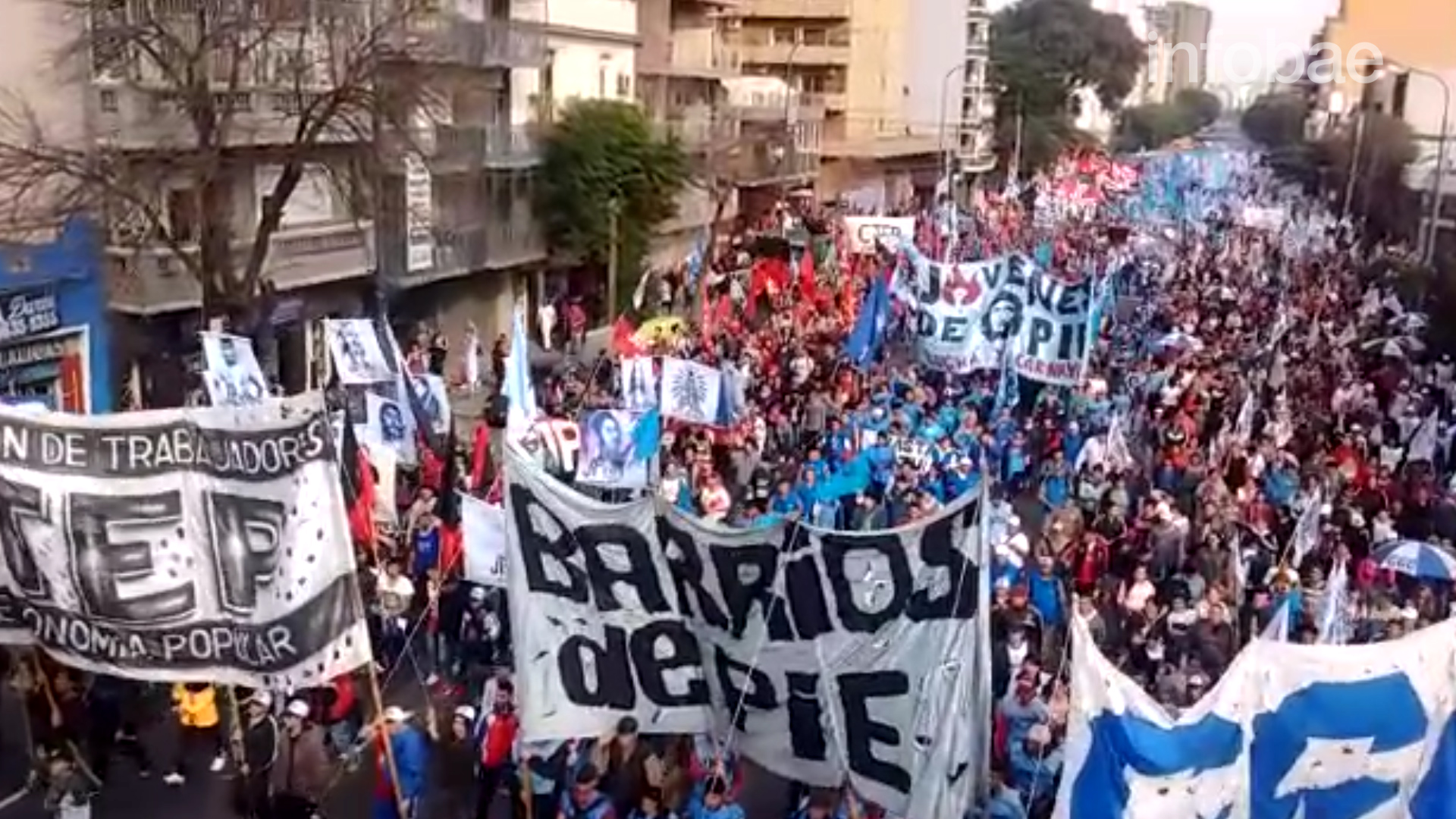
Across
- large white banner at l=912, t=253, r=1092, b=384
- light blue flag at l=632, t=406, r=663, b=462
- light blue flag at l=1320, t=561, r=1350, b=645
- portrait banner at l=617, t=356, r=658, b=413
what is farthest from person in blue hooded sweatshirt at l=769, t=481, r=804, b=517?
large white banner at l=912, t=253, r=1092, b=384

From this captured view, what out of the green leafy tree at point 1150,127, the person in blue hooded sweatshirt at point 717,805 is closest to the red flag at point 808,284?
the person in blue hooded sweatshirt at point 717,805

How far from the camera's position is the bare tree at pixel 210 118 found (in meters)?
23.1

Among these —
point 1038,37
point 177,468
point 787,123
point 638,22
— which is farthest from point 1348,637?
point 1038,37

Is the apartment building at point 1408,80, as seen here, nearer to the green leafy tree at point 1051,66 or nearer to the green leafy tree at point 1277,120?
the green leafy tree at point 1277,120

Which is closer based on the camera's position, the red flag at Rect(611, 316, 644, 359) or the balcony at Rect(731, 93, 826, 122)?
the red flag at Rect(611, 316, 644, 359)

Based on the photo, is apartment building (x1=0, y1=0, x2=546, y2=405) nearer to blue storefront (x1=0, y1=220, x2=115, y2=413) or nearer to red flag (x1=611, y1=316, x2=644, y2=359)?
blue storefront (x1=0, y1=220, x2=115, y2=413)

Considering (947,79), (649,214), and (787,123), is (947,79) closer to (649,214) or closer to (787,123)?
(787,123)

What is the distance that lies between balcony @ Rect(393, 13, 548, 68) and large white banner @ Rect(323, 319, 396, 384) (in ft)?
32.3

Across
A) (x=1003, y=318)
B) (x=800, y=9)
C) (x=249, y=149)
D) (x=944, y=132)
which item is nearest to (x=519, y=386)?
(x=1003, y=318)

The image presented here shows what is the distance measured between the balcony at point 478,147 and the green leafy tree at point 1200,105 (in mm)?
135714

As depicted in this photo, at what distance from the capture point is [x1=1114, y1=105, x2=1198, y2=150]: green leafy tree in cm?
13700

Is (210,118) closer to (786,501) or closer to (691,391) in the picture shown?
(691,391)

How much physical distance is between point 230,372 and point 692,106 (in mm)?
34901

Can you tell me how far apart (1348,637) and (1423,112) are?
2728 inches
